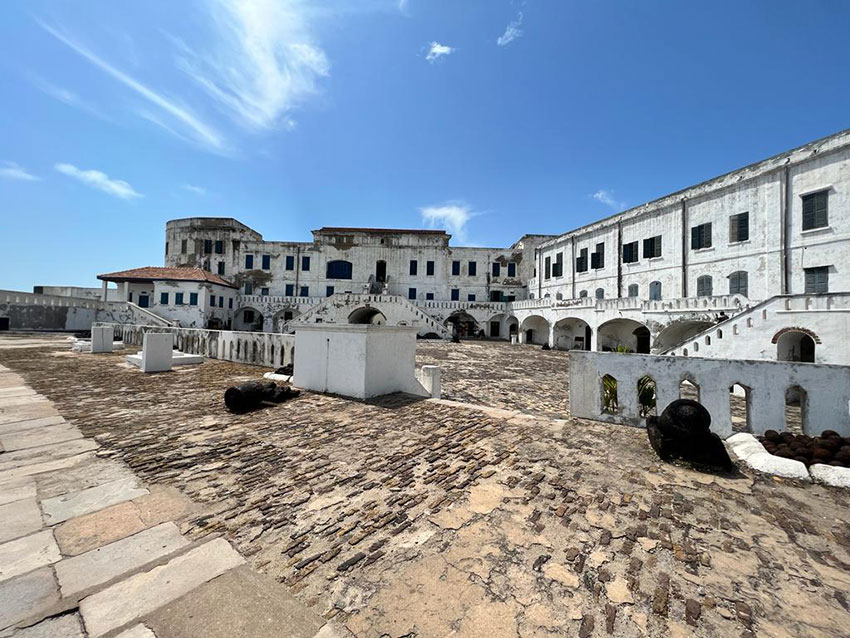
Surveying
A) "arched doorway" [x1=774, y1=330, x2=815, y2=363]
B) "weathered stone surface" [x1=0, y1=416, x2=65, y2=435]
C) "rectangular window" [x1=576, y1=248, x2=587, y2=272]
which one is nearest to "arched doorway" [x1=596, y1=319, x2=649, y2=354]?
"rectangular window" [x1=576, y1=248, x2=587, y2=272]

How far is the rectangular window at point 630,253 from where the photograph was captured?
2609 centimetres

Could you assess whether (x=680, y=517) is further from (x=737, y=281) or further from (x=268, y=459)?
(x=737, y=281)

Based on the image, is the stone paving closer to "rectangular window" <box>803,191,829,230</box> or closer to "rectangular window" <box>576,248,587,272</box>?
"rectangular window" <box>803,191,829,230</box>

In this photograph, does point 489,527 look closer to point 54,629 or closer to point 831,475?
point 54,629

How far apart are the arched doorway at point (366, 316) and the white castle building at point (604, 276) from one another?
320 mm

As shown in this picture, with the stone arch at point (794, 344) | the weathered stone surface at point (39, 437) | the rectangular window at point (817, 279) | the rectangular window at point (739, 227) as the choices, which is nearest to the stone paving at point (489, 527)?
the weathered stone surface at point (39, 437)

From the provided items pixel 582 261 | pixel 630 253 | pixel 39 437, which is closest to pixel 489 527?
pixel 39 437

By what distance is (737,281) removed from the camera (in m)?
20.3

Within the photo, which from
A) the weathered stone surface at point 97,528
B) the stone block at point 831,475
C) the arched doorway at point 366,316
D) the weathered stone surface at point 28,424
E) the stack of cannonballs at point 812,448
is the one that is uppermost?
the arched doorway at point 366,316

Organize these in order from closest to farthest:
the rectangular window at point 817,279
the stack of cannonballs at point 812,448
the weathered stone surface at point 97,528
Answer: the weathered stone surface at point 97,528, the stack of cannonballs at point 812,448, the rectangular window at point 817,279

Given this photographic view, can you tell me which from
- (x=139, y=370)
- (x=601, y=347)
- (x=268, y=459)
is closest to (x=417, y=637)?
(x=268, y=459)

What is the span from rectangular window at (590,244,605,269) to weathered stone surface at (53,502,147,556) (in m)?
31.7

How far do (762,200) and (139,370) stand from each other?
3077 cm

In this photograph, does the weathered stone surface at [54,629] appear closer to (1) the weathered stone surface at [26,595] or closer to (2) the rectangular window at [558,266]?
(1) the weathered stone surface at [26,595]
